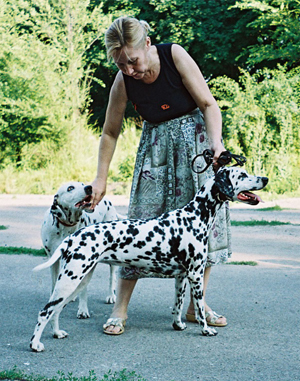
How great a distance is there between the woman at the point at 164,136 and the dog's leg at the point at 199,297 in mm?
298

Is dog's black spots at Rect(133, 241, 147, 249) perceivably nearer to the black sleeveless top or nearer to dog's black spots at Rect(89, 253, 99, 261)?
dog's black spots at Rect(89, 253, 99, 261)

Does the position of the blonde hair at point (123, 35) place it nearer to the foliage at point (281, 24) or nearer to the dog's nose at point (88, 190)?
the dog's nose at point (88, 190)

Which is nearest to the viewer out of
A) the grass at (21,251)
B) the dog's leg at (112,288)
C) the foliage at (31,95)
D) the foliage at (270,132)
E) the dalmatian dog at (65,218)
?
the dalmatian dog at (65,218)

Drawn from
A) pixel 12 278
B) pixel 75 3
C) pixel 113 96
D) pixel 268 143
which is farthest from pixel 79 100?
pixel 113 96

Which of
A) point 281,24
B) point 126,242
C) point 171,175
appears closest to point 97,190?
point 171,175

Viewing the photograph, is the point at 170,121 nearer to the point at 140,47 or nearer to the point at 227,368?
the point at 140,47

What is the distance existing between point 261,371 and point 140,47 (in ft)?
7.80

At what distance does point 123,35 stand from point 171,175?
4.06 feet

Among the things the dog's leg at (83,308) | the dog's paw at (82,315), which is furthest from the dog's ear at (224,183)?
the dog's paw at (82,315)

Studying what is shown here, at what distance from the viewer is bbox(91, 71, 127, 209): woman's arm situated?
4.75m

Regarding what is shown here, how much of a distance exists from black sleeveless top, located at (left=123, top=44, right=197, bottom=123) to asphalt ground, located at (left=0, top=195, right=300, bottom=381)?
5.74ft

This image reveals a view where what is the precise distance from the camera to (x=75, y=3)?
22.2m

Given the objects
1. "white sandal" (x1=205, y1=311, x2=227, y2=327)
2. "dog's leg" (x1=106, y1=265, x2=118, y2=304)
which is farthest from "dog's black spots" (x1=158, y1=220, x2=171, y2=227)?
"dog's leg" (x1=106, y1=265, x2=118, y2=304)

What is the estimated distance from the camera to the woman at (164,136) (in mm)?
4492
